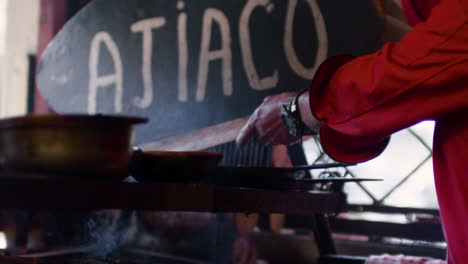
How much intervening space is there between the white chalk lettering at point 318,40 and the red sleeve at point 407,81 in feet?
3.20

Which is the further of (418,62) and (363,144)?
(363,144)

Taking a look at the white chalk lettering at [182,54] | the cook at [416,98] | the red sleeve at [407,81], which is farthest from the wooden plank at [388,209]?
the red sleeve at [407,81]

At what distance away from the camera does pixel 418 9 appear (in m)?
1.29

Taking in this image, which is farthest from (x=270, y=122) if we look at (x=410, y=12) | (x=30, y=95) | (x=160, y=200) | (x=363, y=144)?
(x=30, y=95)

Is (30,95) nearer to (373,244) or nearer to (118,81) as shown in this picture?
(118,81)

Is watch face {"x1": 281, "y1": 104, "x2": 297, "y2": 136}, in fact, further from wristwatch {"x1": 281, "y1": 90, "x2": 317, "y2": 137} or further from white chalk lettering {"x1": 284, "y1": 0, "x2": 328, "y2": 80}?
white chalk lettering {"x1": 284, "y1": 0, "x2": 328, "y2": 80}

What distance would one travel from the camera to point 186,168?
1.05 metres

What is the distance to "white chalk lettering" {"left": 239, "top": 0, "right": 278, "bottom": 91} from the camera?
2420 mm

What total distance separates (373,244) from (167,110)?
147 cm

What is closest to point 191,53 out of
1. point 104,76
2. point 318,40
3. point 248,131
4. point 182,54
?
point 182,54

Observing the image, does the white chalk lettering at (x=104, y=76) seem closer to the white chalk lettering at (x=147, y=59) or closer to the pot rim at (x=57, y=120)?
the white chalk lettering at (x=147, y=59)

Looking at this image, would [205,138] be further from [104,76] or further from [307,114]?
[307,114]

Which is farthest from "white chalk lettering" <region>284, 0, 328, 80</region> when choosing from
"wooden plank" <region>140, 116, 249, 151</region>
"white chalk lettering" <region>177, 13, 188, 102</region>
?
"white chalk lettering" <region>177, 13, 188, 102</region>

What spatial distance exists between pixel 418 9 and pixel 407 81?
325 mm
